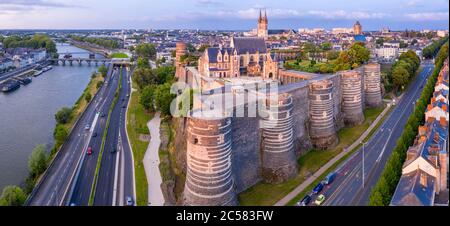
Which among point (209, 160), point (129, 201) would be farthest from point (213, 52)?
point (209, 160)

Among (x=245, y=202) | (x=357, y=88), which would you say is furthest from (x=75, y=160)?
(x=357, y=88)

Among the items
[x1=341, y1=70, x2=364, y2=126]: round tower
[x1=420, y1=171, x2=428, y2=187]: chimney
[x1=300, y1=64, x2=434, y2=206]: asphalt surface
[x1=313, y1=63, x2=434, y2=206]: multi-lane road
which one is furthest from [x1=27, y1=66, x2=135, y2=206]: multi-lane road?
[x1=341, y1=70, x2=364, y2=126]: round tower

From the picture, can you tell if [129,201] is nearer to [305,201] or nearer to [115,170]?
[115,170]

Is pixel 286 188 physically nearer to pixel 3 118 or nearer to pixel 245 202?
pixel 245 202

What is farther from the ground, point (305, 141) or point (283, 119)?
point (283, 119)

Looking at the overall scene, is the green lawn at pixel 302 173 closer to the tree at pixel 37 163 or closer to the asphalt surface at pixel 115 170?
the asphalt surface at pixel 115 170

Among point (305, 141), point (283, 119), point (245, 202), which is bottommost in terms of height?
point (245, 202)
